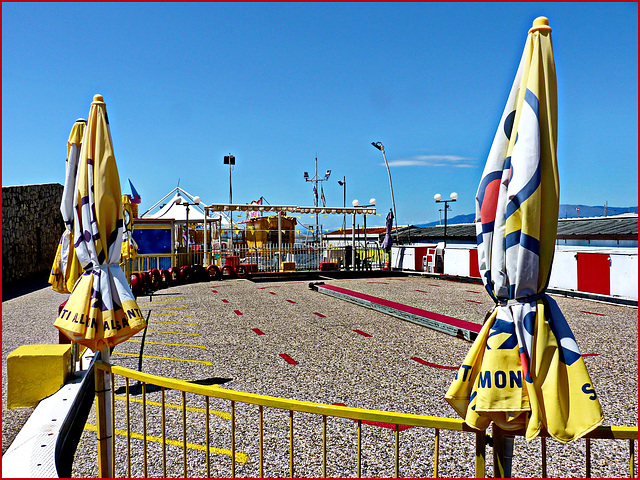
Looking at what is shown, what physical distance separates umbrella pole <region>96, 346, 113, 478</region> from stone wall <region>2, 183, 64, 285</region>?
19.4m

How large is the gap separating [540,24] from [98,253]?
373cm

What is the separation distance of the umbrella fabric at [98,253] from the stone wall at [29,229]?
18.7 metres

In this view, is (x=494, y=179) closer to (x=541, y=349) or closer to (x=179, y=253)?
(x=541, y=349)

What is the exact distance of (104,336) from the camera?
3.81m

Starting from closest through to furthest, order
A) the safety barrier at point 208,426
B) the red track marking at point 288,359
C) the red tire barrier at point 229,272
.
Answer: the safety barrier at point 208,426
the red track marking at point 288,359
the red tire barrier at point 229,272

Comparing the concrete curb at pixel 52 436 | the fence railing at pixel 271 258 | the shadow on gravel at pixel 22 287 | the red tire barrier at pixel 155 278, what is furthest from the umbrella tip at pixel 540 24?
the fence railing at pixel 271 258

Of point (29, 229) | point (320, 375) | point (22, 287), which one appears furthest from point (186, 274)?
point (320, 375)

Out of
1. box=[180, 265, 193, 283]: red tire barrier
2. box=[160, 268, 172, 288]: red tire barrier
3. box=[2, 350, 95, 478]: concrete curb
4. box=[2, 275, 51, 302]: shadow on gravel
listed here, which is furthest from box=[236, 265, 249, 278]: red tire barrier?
box=[2, 350, 95, 478]: concrete curb

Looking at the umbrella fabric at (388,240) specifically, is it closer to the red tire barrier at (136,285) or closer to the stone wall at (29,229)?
the red tire barrier at (136,285)

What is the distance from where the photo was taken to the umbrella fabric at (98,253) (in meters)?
3.86

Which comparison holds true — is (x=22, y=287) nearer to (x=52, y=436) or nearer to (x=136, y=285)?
(x=136, y=285)

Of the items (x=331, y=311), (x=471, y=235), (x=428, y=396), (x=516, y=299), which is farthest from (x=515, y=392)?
(x=471, y=235)

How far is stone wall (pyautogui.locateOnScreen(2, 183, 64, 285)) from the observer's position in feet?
66.8

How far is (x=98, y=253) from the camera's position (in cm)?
400
